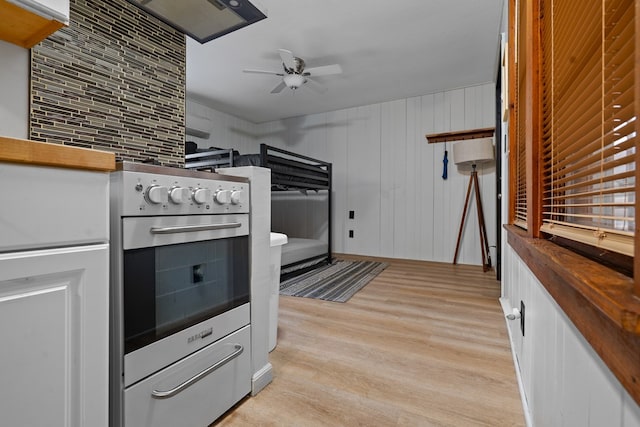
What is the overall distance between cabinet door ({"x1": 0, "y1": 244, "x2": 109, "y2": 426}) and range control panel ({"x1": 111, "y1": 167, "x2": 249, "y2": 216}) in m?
0.14

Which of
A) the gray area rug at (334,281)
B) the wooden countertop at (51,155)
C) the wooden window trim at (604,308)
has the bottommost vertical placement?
the gray area rug at (334,281)

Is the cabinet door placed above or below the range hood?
below

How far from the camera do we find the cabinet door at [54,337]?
0.56 meters

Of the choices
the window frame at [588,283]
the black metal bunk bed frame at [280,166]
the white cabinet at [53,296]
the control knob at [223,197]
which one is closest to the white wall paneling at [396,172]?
the black metal bunk bed frame at [280,166]

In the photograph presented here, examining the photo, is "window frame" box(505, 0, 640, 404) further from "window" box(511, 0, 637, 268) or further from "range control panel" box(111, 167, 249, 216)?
"range control panel" box(111, 167, 249, 216)

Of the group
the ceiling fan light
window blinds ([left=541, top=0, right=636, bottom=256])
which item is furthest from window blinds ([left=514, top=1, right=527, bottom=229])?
the ceiling fan light

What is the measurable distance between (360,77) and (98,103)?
2.81m

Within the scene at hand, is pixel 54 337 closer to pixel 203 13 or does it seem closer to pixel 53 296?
pixel 53 296

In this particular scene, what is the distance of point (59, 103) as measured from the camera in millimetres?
1117

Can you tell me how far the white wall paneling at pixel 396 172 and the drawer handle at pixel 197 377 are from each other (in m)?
3.35

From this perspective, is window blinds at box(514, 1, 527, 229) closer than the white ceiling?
Yes

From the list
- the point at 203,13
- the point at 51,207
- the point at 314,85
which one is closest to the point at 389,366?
the point at 51,207

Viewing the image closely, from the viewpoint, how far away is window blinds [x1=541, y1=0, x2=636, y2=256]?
0.41m

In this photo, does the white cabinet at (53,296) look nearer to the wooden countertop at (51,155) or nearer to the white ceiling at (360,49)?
the wooden countertop at (51,155)
